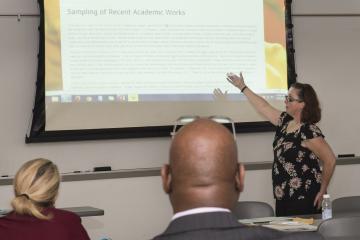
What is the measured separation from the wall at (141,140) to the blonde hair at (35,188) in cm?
→ 223

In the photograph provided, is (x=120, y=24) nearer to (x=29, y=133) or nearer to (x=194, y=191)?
(x=29, y=133)

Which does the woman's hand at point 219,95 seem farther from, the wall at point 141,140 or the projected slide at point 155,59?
the wall at point 141,140

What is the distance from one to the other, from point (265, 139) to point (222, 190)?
13.9 feet

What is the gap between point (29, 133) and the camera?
476 centimetres

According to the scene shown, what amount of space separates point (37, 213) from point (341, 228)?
142 cm

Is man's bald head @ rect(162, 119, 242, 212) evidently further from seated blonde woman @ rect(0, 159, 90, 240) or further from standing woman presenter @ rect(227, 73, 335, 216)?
standing woman presenter @ rect(227, 73, 335, 216)

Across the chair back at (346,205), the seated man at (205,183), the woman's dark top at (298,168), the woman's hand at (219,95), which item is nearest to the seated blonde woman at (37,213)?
the seated man at (205,183)

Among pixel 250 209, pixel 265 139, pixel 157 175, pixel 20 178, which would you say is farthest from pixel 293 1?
pixel 20 178

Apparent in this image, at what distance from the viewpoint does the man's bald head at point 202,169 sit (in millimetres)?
1301

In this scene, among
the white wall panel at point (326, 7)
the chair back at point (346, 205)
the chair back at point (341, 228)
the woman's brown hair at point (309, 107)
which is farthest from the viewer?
the white wall panel at point (326, 7)

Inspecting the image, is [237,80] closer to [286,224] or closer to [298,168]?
[298,168]

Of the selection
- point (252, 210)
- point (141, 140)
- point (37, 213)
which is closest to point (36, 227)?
point (37, 213)

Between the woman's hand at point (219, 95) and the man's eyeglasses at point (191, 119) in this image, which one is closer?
the man's eyeglasses at point (191, 119)

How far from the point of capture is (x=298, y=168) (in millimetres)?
4254
